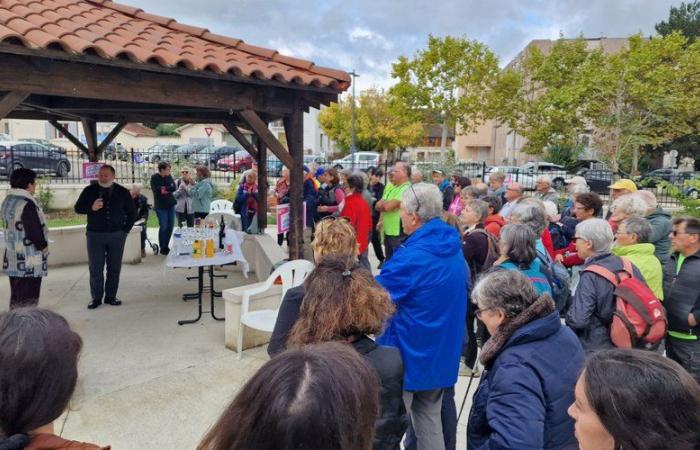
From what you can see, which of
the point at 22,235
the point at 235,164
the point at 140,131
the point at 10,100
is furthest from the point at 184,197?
the point at 140,131

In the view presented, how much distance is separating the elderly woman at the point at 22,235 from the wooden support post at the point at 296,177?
8.12 feet

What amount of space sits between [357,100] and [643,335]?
40035mm

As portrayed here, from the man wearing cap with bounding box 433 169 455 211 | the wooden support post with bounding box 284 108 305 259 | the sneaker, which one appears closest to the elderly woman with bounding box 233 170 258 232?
the wooden support post with bounding box 284 108 305 259

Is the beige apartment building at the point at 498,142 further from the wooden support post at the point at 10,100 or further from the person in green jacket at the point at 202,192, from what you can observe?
the wooden support post at the point at 10,100

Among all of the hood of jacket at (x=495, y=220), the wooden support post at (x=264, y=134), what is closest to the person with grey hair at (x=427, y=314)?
the hood of jacket at (x=495, y=220)

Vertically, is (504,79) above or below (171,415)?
above

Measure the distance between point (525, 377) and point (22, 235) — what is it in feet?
15.8

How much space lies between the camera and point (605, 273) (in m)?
2.76

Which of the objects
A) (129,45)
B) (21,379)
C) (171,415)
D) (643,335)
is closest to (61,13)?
(129,45)

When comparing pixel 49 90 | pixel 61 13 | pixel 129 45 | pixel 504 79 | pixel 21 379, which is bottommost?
pixel 21 379

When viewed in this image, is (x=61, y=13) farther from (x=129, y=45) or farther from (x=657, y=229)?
(x=657, y=229)

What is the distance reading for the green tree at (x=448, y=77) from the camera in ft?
85.1

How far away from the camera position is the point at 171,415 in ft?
11.6

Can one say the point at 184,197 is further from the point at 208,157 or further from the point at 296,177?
the point at 208,157
